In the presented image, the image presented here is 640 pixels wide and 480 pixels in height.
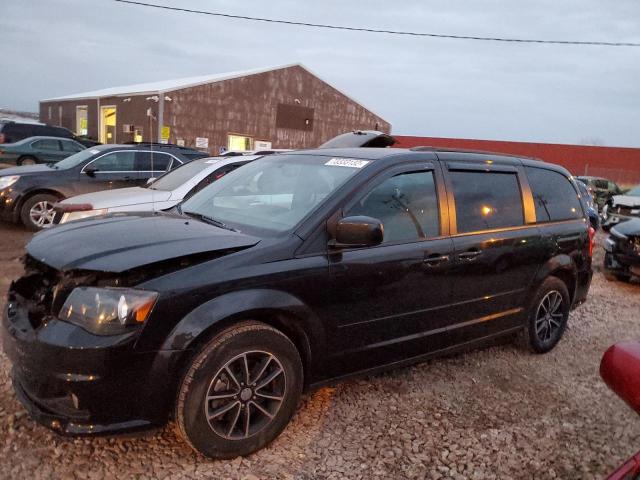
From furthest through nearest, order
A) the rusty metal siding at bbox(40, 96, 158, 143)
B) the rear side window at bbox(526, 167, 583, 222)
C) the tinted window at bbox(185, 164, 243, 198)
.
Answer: the rusty metal siding at bbox(40, 96, 158, 143) → the tinted window at bbox(185, 164, 243, 198) → the rear side window at bbox(526, 167, 583, 222)

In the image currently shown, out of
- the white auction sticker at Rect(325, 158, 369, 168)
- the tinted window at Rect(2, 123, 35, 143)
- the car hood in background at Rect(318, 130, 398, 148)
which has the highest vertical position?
the tinted window at Rect(2, 123, 35, 143)

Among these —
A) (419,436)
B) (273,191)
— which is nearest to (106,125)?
(273,191)

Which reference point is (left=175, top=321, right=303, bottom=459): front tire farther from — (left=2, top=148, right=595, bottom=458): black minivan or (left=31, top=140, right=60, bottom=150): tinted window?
(left=31, top=140, right=60, bottom=150): tinted window

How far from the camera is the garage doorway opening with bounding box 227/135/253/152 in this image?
30.2 metres

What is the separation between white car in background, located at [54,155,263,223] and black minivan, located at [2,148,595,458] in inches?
100

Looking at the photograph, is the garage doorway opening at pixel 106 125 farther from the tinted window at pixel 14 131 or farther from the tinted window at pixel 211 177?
the tinted window at pixel 211 177

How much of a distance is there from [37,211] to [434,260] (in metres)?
7.39

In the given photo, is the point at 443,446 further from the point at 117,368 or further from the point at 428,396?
the point at 117,368

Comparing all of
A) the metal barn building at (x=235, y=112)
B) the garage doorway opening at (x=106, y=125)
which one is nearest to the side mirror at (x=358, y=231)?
the metal barn building at (x=235, y=112)

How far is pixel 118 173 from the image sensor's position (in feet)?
28.6

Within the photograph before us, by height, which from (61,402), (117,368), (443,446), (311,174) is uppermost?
(311,174)

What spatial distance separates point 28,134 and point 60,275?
21660mm

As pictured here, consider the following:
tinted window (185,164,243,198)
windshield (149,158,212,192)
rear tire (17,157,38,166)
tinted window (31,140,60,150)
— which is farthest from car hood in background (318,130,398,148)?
tinted window (31,140,60,150)

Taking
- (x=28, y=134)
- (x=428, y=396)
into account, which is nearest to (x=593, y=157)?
(x=28, y=134)
